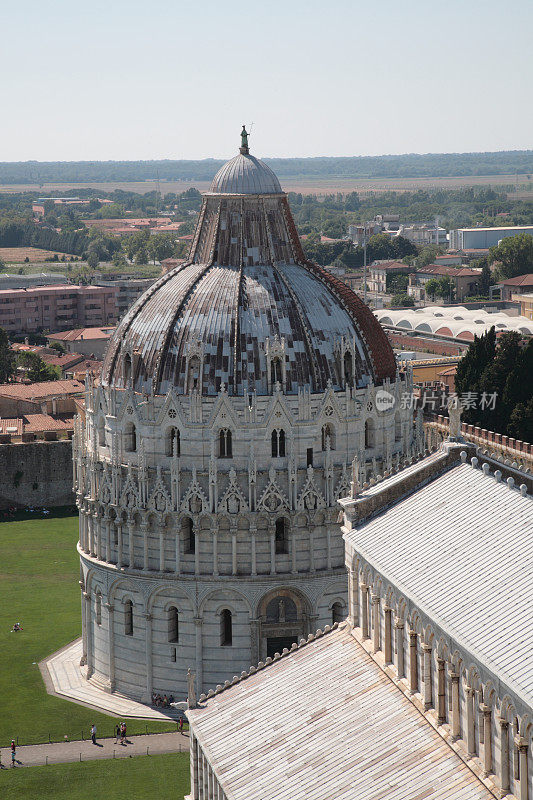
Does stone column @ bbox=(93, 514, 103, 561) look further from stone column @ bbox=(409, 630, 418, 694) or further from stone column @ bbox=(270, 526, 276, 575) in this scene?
stone column @ bbox=(409, 630, 418, 694)

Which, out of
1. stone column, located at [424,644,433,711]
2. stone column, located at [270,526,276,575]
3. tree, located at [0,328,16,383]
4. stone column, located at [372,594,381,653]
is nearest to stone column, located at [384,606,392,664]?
stone column, located at [372,594,381,653]

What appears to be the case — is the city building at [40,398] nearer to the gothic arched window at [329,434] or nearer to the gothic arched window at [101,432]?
the gothic arched window at [101,432]

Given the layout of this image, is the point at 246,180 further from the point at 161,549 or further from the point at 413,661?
the point at 413,661

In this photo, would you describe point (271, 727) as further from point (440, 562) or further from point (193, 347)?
point (193, 347)

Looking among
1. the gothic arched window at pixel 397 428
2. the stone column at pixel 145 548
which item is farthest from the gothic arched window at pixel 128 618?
the gothic arched window at pixel 397 428

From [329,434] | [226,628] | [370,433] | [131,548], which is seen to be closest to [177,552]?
[131,548]

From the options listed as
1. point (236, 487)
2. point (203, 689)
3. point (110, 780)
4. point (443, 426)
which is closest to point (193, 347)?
point (236, 487)
